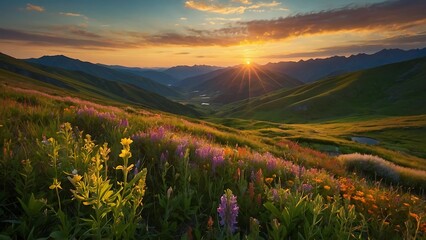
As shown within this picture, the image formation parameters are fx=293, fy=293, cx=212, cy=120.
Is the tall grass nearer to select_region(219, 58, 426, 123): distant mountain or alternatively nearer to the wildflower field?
the wildflower field

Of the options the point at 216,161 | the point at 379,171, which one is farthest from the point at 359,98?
the point at 216,161

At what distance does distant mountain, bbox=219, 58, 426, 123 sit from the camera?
458 ft

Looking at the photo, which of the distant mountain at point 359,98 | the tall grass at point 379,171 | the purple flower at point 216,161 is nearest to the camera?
the purple flower at point 216,161

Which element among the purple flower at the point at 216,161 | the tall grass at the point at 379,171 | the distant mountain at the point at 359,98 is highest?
the purple flower at the point at 216,161

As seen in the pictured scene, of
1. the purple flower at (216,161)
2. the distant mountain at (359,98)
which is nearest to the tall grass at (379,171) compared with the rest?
the purple flower at (216,161)

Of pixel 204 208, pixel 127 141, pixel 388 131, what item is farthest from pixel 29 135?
pixel 388 131

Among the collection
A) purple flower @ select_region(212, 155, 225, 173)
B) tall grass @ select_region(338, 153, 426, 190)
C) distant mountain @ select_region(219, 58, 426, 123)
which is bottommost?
distant mountain @ select_region(219, 58, 426, 123)

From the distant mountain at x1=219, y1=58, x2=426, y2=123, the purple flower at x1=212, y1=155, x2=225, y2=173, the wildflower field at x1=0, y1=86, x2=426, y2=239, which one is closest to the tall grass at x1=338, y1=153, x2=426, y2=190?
the wildflower field at x1=0, y1=86, x2=426, y2=239

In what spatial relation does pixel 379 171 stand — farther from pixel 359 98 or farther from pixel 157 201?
pixel 359 98

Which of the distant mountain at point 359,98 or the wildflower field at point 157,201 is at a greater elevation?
the wildflower field at point 157,201

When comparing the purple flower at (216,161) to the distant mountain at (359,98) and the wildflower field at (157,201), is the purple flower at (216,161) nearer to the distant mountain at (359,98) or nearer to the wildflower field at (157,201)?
the wildflower field at (157,201)

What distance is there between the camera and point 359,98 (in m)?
158

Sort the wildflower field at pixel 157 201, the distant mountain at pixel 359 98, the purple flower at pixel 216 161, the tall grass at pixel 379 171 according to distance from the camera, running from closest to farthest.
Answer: the wildflower field at pixel 157 201
the purple flower at pixel 216 161
the tall grass at pixel 379 171
the distant mountain at pixel 359 98

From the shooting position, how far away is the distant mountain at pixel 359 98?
140 metres
